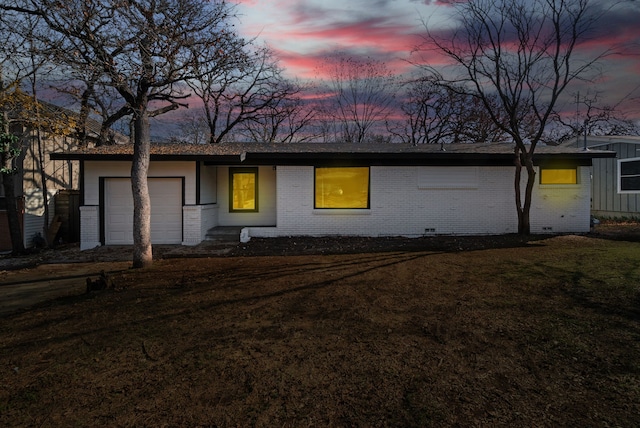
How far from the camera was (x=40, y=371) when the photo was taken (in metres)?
3.52

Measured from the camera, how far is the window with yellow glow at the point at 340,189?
12.9 metres

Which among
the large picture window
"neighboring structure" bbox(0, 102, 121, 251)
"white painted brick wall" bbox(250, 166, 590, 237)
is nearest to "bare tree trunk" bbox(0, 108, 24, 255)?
"neighboring structure" bbox(0, 102, 121, 251)

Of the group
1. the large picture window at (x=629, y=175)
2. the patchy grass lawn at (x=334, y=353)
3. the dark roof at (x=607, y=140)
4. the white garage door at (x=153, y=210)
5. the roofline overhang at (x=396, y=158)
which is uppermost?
the dark roof at (x=607, y=140)

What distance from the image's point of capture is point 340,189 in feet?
42.4

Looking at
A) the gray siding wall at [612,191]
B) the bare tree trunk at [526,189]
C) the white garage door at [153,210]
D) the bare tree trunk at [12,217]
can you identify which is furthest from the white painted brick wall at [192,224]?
the gray siding wall at [612,191]

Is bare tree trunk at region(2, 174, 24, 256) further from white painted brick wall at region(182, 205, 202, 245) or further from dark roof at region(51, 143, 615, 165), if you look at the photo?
white painted brick wall at region(182, 205, 202, 245)

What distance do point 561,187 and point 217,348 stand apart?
1313 cm

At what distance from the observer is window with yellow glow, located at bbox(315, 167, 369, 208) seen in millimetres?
12875

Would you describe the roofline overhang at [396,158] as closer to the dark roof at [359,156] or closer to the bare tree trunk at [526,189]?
the dark roof at [359,156]

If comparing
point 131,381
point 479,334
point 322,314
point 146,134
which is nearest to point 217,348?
point 131,381

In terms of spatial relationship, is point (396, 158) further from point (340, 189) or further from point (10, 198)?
point (10, 198)

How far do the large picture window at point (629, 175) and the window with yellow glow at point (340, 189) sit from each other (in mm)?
8472

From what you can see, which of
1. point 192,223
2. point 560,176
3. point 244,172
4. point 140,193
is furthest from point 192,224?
point 560,176

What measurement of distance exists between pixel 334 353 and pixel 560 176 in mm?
12694
